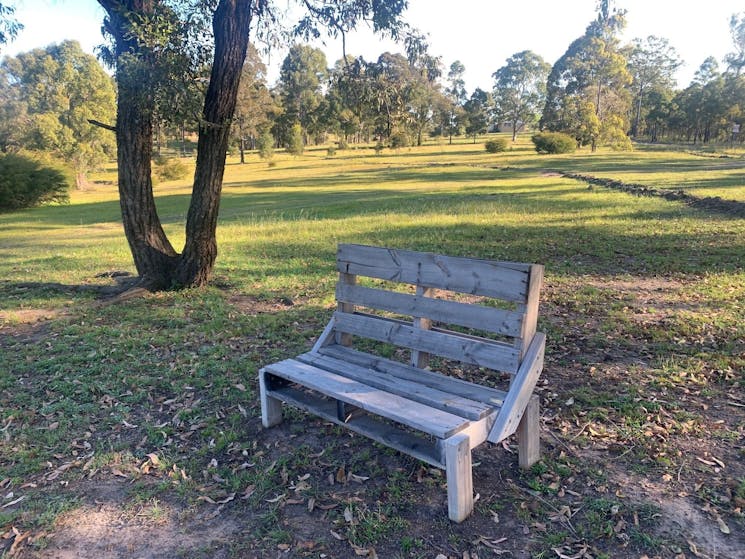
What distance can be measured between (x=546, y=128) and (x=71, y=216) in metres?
54.2

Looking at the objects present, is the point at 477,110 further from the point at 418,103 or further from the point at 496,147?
the point at 418,103

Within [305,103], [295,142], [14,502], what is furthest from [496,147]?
[14,502]

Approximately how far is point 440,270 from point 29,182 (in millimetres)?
38586

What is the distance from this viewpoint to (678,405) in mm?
4348

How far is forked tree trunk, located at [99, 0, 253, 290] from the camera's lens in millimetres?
7199

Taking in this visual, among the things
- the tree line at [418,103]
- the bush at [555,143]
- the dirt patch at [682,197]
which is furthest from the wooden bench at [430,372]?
the bush at [555,143]

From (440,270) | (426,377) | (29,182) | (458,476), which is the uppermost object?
(29,182)

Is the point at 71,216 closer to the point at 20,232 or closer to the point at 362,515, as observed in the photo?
the point at 20,232

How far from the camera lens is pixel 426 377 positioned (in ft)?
12.1

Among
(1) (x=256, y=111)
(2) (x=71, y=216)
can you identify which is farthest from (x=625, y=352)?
(1) (x=256, y=111)

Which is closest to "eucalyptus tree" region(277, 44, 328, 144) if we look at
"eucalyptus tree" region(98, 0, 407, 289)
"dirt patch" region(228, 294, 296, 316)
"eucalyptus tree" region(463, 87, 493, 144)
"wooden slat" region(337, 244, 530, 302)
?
"eucalyptus tree" region(463, 87, 493, 144)

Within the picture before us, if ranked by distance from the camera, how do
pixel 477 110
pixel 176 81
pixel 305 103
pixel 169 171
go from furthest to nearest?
pixel 477 110 < pixel 305 103 < pixel 169 171 < pixel 176 81

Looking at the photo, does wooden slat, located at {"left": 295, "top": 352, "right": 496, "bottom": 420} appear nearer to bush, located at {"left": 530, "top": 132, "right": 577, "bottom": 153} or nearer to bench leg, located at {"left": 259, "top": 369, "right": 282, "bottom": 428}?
bench leg, located at {"left": 259, "top": 369, "right": 282, "bottom": 428}

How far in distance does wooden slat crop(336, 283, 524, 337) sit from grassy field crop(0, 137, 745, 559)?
0.97 m
